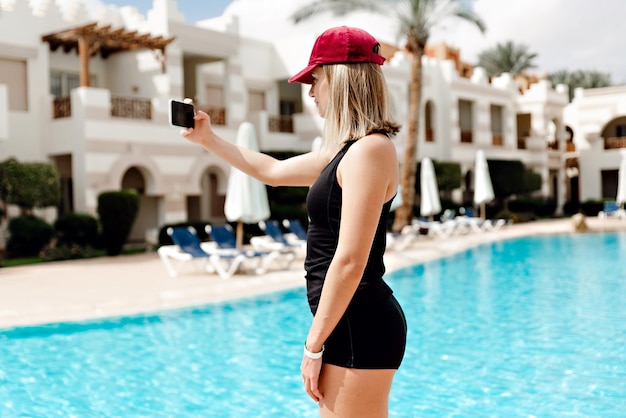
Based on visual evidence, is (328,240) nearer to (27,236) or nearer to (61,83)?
(27,236)

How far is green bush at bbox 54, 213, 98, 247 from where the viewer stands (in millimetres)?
19047

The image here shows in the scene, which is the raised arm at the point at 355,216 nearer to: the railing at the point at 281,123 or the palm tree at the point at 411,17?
the palm tree at the point at 411,17

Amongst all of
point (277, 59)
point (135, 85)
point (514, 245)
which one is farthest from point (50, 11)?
point (514, 245)

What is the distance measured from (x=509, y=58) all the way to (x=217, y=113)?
35.4m

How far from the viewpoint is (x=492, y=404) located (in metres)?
5.86

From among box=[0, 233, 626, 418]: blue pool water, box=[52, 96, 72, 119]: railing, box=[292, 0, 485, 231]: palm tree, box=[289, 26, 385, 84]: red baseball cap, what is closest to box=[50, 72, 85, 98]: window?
box=[52, 96, 72, 119]: railing

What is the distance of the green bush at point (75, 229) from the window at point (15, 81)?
4.42 meters

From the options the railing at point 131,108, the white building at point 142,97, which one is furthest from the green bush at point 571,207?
the railing at point 131,108

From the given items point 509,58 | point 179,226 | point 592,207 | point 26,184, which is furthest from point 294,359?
point 509,58

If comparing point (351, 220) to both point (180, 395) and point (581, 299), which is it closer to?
point (180, 395)

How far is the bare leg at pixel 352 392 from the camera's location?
2201 mm

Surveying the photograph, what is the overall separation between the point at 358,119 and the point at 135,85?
23.4m

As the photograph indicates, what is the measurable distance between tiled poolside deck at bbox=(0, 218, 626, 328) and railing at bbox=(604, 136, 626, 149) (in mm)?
30015

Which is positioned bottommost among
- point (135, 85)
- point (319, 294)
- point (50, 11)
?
point (319, 294)
